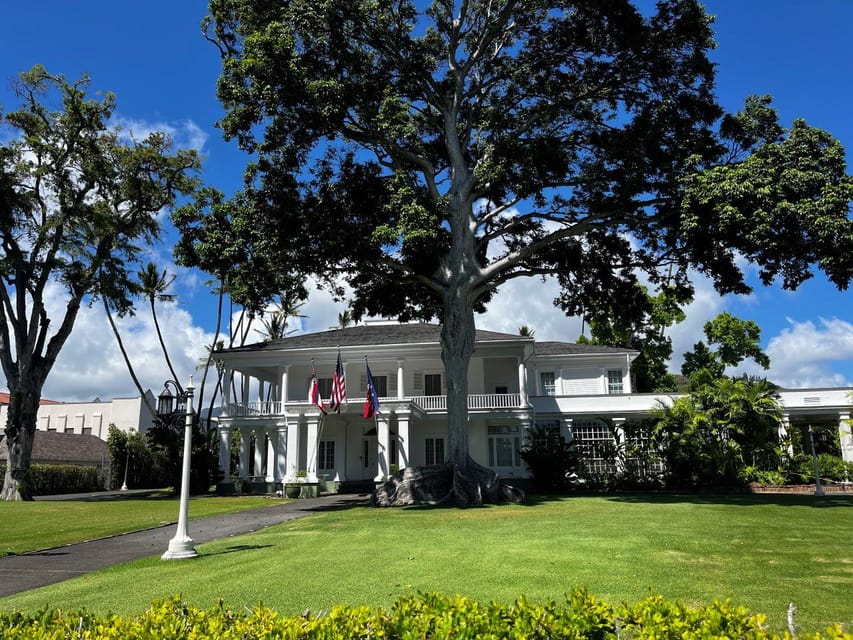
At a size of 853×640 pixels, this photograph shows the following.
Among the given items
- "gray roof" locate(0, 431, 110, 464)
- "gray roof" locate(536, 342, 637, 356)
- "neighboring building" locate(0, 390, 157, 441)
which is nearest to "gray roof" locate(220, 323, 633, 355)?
"gray roof" locate(536, 342, 637, 356)

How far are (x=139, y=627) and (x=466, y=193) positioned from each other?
20355 mm

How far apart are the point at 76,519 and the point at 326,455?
1476 centimetres

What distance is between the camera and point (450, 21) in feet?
78.4

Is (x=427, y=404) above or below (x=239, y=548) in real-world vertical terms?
above

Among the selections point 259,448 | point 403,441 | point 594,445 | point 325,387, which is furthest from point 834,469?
point 259,448

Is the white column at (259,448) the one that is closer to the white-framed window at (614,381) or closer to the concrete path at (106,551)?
the concrete path at (106,551)

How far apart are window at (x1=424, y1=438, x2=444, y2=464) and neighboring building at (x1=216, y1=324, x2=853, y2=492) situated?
0.18ft

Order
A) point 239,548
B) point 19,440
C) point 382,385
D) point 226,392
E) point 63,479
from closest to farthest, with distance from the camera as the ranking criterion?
point 239,548
point 19,440
point 226,392
point 382,385
point 63,479

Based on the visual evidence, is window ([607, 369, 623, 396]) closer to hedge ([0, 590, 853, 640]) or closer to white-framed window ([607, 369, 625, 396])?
white-framed window ([607, 369, 625, 396])

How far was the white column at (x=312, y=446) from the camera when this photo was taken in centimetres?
2922

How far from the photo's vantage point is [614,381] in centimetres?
3666

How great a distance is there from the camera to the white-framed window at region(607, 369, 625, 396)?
3631 cm

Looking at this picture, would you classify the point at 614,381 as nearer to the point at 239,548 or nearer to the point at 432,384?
the point at 432,384

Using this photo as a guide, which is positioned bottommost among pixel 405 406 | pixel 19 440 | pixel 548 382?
pixel 19 440
